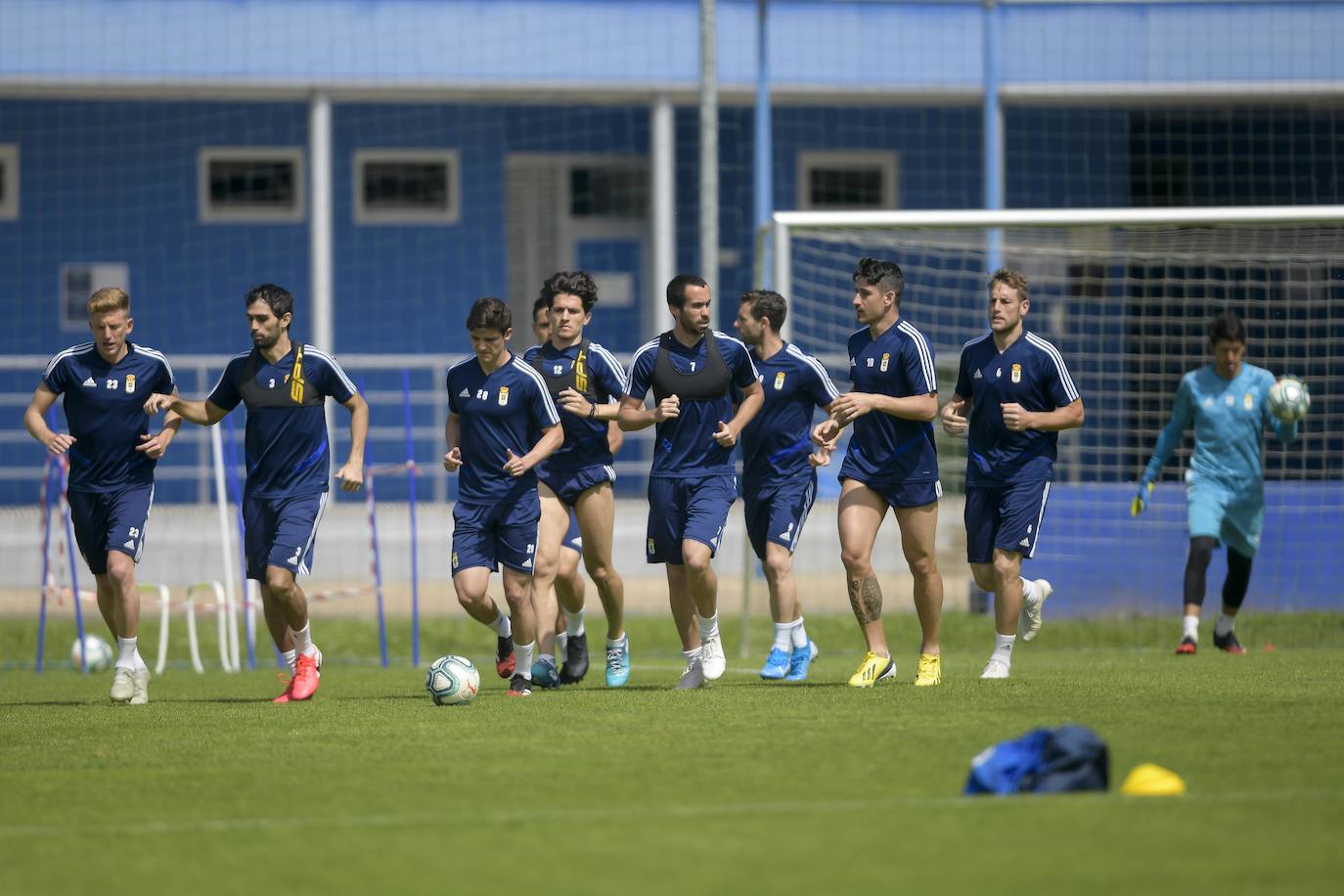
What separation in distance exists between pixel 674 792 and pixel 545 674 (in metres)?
4.39

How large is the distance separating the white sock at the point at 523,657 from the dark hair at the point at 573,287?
2.00m

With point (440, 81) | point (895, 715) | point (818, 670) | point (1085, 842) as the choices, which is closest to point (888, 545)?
point (818, 670)

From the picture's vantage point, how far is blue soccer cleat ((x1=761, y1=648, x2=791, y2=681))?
11008mm

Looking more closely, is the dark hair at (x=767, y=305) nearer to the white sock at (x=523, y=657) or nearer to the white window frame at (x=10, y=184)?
the white sock at (x=523, y=657)

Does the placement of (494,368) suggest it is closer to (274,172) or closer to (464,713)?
(464,713)

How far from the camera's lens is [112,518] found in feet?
35.0

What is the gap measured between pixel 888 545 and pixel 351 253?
25.0 ft

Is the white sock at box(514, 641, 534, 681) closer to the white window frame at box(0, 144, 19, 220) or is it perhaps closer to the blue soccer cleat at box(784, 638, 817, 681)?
the blue soccer cleat at box(784, 638, 817, 681)

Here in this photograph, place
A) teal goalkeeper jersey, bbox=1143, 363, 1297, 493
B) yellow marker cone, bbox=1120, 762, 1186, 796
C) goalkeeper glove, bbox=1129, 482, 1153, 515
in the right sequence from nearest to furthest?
yellow marker cone, bbox=1120, 762, 1186, 796 < goalkeeper glove, bbox=1129, 482, 1153, 515 < teal goalkeeper jersey, bbox=1143, 363, 1297, 493

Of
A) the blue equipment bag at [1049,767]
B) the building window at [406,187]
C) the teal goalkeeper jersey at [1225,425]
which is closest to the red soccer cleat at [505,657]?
the teal goalkeeper jersey at [1225,425]

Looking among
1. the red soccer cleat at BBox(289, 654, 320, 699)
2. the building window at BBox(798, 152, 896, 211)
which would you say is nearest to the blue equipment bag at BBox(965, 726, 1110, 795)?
the red soccer cleat at BBox(289, 654, 320, 699)

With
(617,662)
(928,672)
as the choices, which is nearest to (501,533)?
(617,662)

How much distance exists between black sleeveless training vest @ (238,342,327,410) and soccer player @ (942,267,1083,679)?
11.6 ft

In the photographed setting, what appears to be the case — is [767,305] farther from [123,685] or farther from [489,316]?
[123,685]
